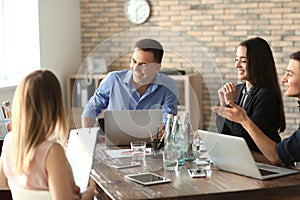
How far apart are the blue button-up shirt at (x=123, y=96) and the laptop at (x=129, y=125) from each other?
47 mm

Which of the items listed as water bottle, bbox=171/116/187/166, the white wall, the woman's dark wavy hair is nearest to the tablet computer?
water bottle, bbox=171/116/187/166

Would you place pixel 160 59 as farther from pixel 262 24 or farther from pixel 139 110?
pixel 262 24

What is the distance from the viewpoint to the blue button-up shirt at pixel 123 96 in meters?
3.41

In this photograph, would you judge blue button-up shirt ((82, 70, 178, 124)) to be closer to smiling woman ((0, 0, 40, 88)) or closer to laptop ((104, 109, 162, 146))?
laptop ((104, 109, 162, 146))

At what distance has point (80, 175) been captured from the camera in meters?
2.65

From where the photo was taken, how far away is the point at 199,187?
2.48 meters

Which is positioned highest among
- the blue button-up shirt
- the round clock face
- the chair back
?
the round clock face

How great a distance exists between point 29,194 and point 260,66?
1.56 m

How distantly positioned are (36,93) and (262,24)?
4.71 metres

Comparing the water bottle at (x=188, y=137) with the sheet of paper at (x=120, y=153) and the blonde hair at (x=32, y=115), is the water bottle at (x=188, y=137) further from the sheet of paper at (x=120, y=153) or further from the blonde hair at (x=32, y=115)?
the blonde hair at (x=32, y=115)

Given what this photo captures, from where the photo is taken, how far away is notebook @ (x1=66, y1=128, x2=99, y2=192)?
2.59 m

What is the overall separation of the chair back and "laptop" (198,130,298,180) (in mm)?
847

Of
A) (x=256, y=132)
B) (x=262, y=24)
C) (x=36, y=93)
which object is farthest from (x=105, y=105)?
(x=262, y=24)

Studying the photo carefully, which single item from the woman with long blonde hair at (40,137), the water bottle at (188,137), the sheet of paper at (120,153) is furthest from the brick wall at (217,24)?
the woman with long blonde hair at (40,137)
